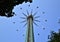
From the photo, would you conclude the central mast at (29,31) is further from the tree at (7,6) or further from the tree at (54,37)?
the tree at (54,37)

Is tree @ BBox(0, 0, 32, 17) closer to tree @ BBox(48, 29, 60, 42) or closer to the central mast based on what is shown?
the central mast

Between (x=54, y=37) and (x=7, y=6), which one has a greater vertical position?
(x=7, y=6)

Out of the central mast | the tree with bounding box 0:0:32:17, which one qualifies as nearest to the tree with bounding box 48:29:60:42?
the central mast

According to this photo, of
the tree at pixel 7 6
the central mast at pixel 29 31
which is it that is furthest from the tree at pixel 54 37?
the tree at pixel 7 6

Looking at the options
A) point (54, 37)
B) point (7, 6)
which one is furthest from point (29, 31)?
point (54, 37)

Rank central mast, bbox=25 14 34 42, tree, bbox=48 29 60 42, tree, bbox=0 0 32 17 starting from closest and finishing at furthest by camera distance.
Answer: tree, bbox=0 0 32 17, central mast, bbox=25 14 34 42, tree, bbox=48 29 60 42

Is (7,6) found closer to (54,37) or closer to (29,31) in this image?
(29,31)

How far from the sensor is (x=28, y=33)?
15.7 m

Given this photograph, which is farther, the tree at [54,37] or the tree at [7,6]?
the tree at [54,37]

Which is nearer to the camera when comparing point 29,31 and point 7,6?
point 7,6

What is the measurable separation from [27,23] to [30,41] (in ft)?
11.7

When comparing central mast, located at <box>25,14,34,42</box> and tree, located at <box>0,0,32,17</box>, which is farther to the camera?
central mast, located at <box>25,14,34,42</box>

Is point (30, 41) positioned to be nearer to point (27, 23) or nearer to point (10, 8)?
point (10, 8)

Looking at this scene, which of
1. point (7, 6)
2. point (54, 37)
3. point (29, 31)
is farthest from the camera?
point (54, 37)
